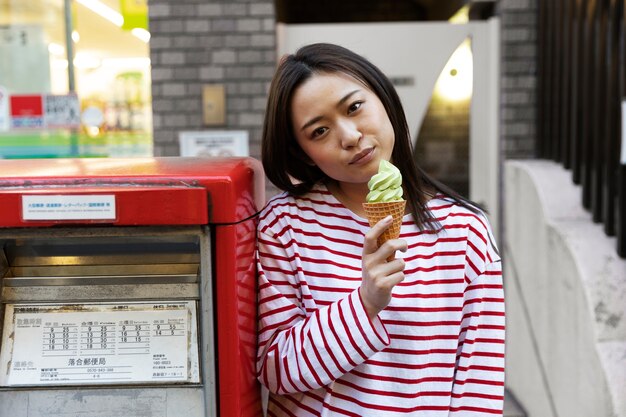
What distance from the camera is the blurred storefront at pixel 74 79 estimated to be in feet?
17.4

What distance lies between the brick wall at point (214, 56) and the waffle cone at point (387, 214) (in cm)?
368

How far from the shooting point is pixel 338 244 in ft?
5.45

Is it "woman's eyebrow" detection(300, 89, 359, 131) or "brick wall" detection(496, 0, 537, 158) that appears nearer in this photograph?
"woman's eyebrow" detection(300, 89, 359, 131)

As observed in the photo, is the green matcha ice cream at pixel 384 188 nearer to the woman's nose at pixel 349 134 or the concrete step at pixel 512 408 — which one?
the woman's nose at pixel 349 134

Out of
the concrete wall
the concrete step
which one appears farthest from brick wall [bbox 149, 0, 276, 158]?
the concrete step

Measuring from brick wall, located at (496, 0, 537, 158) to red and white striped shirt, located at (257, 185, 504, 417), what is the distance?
3.53 meters

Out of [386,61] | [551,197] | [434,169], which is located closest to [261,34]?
[386,61]

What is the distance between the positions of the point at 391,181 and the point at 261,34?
3827 mm

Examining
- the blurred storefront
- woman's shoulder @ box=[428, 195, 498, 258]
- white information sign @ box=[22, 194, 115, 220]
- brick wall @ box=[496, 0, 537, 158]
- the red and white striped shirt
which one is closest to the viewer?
white information sign @ box=[22, 194, 115, 220]

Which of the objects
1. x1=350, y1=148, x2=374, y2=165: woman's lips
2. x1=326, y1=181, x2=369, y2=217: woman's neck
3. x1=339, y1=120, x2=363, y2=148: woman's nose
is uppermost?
x1=339, y1=120, x2=363, y2=148: woman's nose

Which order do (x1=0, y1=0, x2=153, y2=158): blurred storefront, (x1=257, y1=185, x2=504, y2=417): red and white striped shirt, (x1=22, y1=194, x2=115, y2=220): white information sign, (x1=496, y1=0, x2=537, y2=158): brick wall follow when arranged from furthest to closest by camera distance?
(x1=0, y1=0, x2=153, y2=158): blurred storefront → (x1=496, y1=0, x2=537, y2=158): brick wall → (x1=257, y1=185, x2=504, y2=417): red and white striped shirt → (x1=22, y1=194, x2=115, y2=220): white information sign

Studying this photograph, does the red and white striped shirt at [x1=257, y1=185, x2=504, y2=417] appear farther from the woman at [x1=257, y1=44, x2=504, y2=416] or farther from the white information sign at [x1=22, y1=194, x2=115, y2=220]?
the white information sign at [x1=22, y1=194, x2=115, y2=220]

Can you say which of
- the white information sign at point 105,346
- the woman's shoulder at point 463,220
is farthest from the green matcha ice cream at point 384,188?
Result: the white information sign at point 105,346

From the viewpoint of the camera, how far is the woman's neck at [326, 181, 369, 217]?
174 cm
